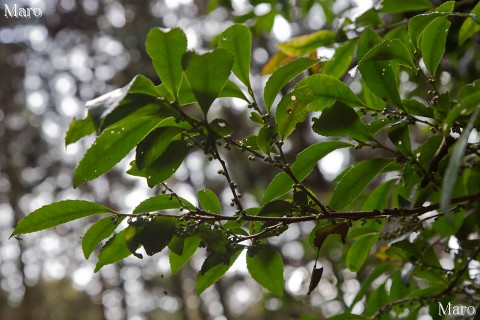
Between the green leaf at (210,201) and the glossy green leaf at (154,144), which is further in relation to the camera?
the green leaf at (210,201)

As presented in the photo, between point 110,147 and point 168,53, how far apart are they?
201 mm

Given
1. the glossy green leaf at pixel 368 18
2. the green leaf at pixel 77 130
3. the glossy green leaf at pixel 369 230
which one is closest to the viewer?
the green leaf at pixel 77 130

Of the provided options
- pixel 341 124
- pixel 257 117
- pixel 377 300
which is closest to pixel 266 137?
pixel 257 117

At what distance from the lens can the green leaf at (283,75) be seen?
0.97 meters

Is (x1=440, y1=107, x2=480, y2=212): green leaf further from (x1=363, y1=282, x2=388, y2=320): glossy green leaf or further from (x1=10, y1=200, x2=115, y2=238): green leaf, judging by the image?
(x1=363, y1=282, x2=388, y2=320): glossy green leaf

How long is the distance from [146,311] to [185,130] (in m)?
11.9

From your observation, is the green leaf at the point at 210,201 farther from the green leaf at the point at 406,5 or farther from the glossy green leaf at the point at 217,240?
the green leaf at the point at 406,5

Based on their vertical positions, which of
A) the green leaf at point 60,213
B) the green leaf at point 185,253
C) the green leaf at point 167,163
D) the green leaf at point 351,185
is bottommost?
the green leaf at point 185,253

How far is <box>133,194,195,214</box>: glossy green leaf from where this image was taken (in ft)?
3.23

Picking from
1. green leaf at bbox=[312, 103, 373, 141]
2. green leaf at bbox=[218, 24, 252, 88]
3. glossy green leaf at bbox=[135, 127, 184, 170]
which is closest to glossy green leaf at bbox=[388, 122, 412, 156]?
green leaf at bbox=[312, 103, 373, 141]

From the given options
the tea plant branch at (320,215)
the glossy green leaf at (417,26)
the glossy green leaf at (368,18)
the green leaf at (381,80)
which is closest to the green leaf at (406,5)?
the glossy green leaf at (368,18)

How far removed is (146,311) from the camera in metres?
12.0

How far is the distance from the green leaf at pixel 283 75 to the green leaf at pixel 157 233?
0.29 meters

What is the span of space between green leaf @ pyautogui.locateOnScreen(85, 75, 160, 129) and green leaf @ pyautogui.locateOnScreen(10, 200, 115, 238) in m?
0.25
